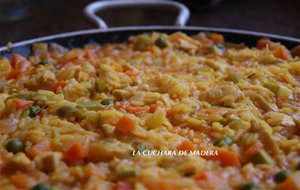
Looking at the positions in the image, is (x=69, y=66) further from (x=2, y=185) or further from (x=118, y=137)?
(x=2, y=185)

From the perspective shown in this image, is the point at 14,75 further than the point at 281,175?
Yes

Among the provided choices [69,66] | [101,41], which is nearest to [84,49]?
[101,41]

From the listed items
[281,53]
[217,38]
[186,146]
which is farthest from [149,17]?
[186,146]

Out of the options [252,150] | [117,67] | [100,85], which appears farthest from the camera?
[117,67]

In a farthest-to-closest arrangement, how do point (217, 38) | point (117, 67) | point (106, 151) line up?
point (217, 38) < point (117, 67) < point (106, 151)

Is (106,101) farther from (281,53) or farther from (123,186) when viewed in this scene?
(281,53)

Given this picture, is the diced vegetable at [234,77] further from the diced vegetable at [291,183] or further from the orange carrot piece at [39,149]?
the orange carrot piece at [39,149]
